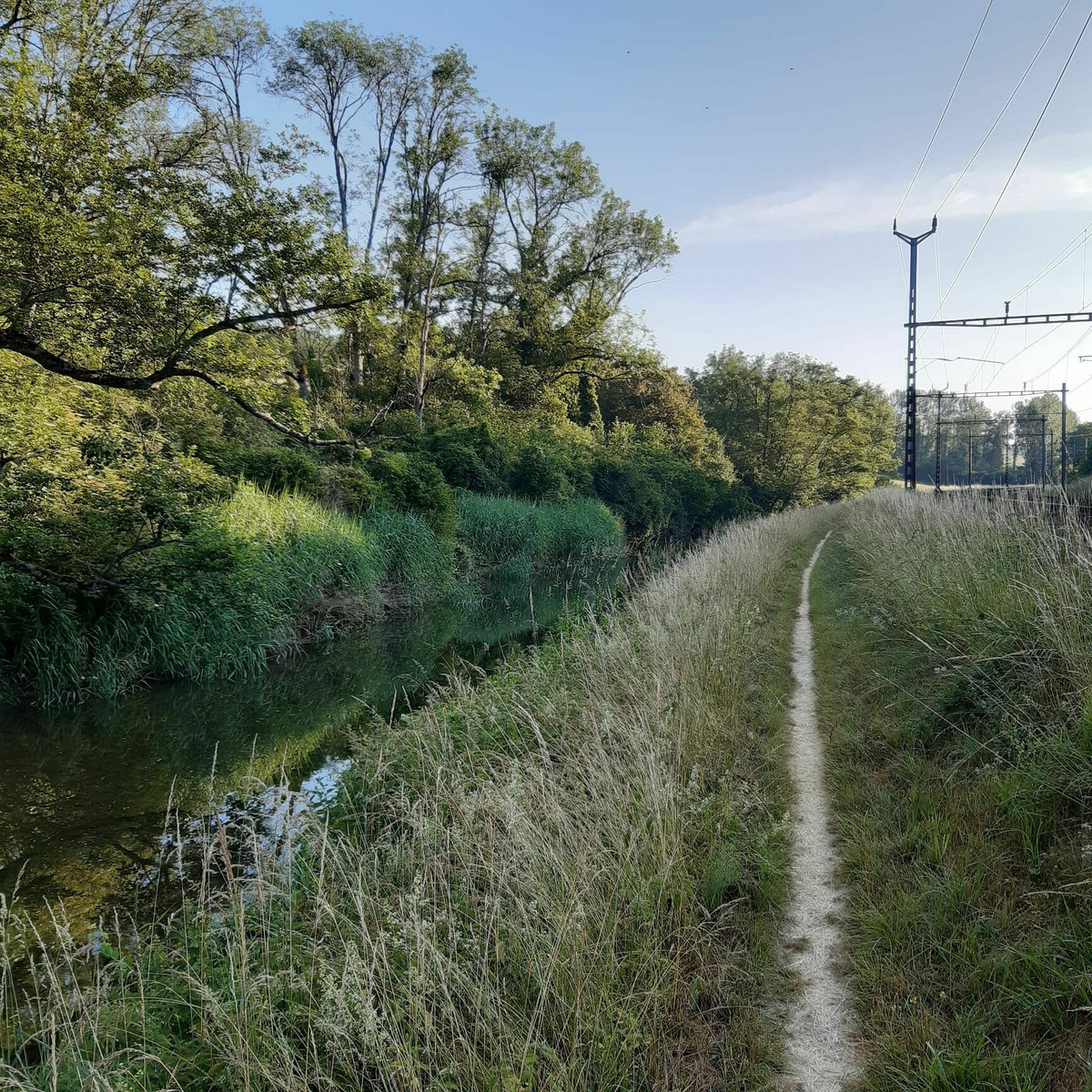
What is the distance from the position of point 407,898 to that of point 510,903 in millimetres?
574

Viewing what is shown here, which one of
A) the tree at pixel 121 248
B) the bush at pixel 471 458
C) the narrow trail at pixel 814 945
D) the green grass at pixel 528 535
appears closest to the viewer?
the narrow trail at pixel 814 945

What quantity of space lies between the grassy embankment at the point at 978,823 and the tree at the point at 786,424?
42964 millimetres

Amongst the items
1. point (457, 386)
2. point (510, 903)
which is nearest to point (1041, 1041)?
point (510, 903)

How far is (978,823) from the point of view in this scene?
3830 millimetres

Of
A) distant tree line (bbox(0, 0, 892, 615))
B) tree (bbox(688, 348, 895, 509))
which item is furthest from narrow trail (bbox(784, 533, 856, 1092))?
tree (bbox(688, 348, 895, 509))

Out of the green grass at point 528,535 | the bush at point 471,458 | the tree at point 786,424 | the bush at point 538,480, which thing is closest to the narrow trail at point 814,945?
the green grass at point 528,535

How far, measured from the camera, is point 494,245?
115ft

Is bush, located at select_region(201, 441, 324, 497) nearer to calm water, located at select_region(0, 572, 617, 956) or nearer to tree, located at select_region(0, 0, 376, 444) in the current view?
tree, located at select_region(0, 0, 376, 444)

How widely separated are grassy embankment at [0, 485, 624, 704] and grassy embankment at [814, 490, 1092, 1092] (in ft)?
29.8

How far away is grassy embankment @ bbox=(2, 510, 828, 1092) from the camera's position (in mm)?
2416

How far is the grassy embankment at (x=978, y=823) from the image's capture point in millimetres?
2650

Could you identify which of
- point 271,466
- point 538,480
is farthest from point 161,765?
point 538,480

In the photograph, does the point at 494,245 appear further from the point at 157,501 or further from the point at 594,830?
the point at 594,830

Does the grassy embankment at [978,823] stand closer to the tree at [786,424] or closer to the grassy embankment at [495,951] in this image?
the grassy embankment at [495,951]
